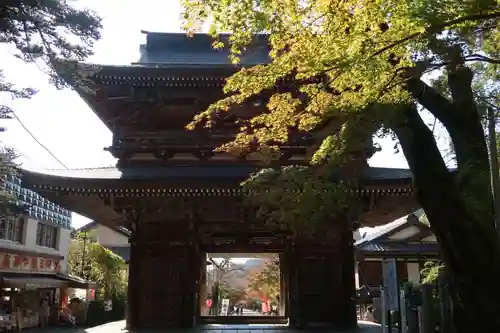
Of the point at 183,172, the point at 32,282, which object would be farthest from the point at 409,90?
the point at 32,282

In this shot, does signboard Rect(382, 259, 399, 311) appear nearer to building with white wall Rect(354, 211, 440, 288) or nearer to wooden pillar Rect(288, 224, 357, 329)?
wooden pillar Rect(288, 224, 357, 329)

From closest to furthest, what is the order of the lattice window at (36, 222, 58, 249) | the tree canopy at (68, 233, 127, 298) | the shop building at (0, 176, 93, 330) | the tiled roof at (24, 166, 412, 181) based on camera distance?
the tiled roof at (24, 166, 412, 181)
the shop building at (0, 176, 93, 330)
the lattice window at (36, 222, 58, 249)
the tree canopy at (68, 233, 127, 298)

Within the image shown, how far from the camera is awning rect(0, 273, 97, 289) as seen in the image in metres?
19.3

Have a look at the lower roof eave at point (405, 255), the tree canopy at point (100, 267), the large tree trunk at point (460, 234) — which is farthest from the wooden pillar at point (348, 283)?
the tree canopy at point (100, 267)

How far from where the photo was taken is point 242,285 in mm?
57406

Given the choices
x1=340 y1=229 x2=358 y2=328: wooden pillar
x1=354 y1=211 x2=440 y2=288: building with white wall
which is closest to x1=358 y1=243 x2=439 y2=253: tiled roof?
x1=354 y1=211 x2=440 y2=288: building with white wall

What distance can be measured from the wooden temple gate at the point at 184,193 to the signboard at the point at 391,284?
409 cm

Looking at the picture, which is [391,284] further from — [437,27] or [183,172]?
[183,172]

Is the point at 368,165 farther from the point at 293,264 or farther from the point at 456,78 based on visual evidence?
the point at 456,78

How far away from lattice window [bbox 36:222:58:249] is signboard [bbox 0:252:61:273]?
2.89ft

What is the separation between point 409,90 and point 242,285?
5160 cm

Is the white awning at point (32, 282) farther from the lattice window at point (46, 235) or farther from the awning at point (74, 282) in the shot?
the lattice window at point (46, 235)

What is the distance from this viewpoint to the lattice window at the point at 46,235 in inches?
970

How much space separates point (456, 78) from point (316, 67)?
255cm
